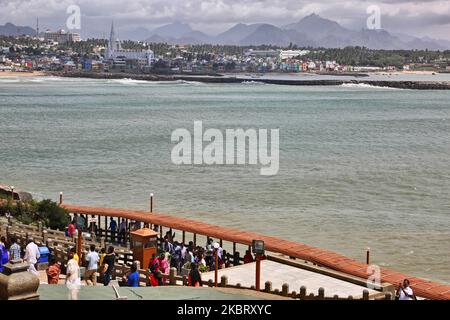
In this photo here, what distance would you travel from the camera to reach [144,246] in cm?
1416

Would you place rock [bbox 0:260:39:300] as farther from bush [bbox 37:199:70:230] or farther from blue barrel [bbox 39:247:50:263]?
bush [bbox 37:199:70:230]

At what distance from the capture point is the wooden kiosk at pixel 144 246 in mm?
14172

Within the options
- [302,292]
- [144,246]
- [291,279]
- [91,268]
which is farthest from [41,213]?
[302,292]

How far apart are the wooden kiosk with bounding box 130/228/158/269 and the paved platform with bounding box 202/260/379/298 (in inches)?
68.3

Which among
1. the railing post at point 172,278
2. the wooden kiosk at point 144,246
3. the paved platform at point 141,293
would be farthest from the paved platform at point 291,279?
the paved platform at point 141,293

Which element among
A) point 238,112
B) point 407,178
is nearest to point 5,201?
point 407,178

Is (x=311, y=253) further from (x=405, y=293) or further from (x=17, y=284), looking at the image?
(x=17, y=284)

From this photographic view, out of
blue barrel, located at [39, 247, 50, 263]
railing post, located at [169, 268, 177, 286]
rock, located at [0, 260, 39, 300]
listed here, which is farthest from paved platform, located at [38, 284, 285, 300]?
blue barrel, located at [39, 247, 50, 263]

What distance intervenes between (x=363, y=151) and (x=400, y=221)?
2401cm

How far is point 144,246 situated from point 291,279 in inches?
138

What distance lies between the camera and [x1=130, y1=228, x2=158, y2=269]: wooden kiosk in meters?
14.2

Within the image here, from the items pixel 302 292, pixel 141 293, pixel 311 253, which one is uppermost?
pixel 141 293

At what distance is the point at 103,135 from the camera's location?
5919 cm
